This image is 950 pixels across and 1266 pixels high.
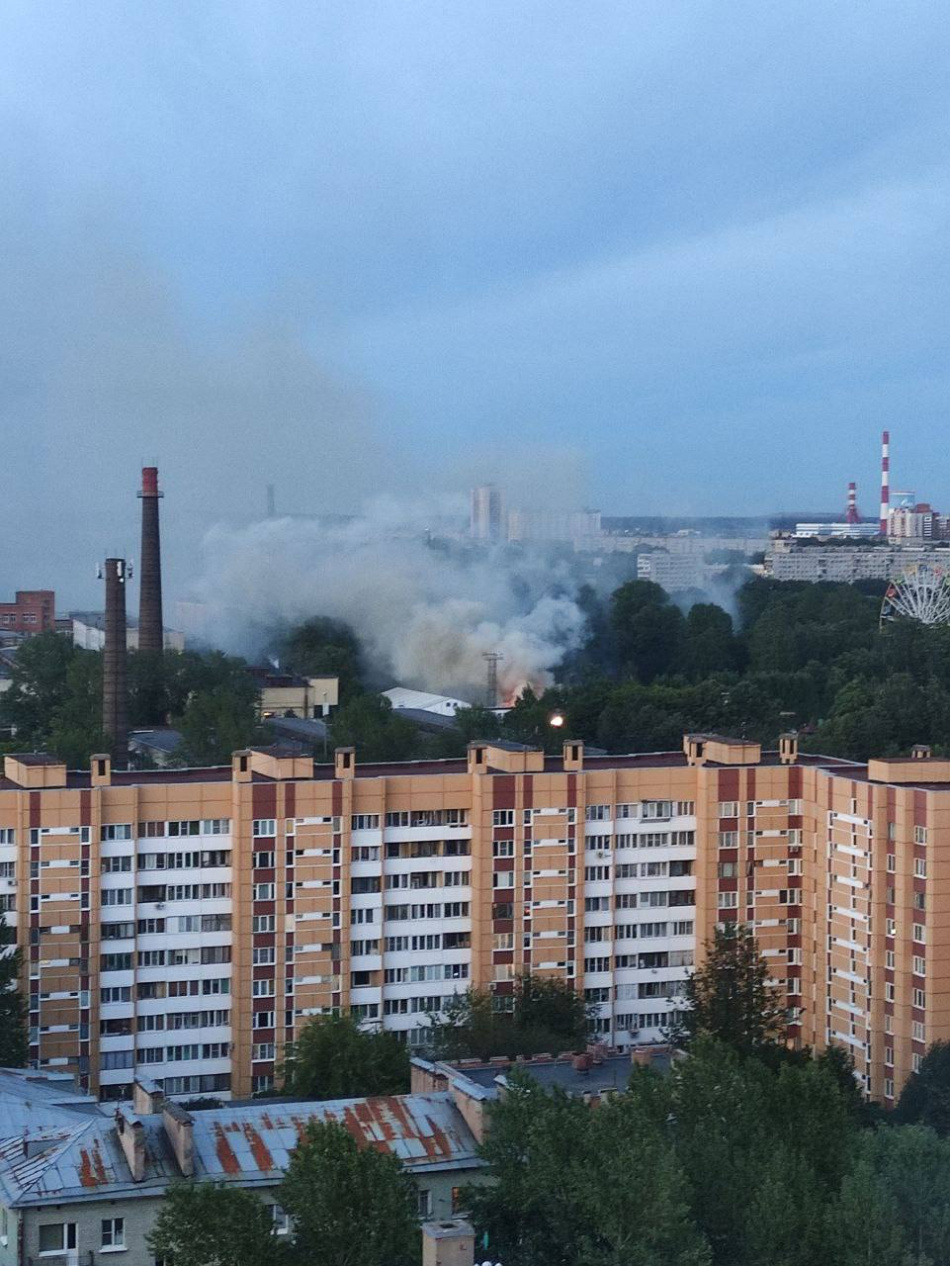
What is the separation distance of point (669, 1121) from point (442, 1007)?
8683 millimetres

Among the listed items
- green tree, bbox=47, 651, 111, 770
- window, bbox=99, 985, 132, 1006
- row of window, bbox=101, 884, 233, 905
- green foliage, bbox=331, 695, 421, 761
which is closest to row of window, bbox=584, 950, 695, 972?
row of window, bbox=101, 884, 233, 905

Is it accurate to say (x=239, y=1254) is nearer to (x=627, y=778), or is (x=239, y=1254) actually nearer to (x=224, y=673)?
(x=627, y=778)

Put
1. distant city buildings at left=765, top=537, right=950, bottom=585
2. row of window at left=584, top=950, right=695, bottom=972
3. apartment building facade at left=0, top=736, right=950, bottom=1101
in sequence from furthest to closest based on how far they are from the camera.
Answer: distant city buildings at left=765, top=537, right=950, bottom=585 → row of window at left=584, top=950, right=695, bottom=972 → apartment building facade at left=0, top=736, right=950, bottom=1101

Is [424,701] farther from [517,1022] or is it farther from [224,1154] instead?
[224,1154]

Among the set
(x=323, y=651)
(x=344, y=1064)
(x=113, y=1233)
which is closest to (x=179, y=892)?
(x=344, y=1064)

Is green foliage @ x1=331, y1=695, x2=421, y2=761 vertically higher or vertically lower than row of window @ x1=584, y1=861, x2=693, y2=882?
higher

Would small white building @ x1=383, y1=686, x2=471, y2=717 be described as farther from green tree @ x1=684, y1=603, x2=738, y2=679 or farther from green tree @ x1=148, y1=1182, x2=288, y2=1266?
green tree @ x1=148, y1=1182, x2=288, y2=1266

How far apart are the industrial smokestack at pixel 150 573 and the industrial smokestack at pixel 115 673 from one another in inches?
448

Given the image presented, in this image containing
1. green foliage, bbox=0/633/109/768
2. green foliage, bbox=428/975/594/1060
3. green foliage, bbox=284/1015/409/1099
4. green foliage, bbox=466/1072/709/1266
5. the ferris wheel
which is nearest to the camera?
green foliage, bbox=466/1072/709/1266

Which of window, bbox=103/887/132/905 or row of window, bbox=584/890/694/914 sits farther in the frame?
row of window, bbox=584/890/694/914

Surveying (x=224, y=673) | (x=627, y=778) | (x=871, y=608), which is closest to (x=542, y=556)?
(x=871, y=608)

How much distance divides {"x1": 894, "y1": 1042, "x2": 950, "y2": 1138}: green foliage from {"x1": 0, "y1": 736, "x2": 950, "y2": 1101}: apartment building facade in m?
0.88

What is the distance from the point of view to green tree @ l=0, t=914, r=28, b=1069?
2016cm

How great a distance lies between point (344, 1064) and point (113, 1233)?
16.5ft
